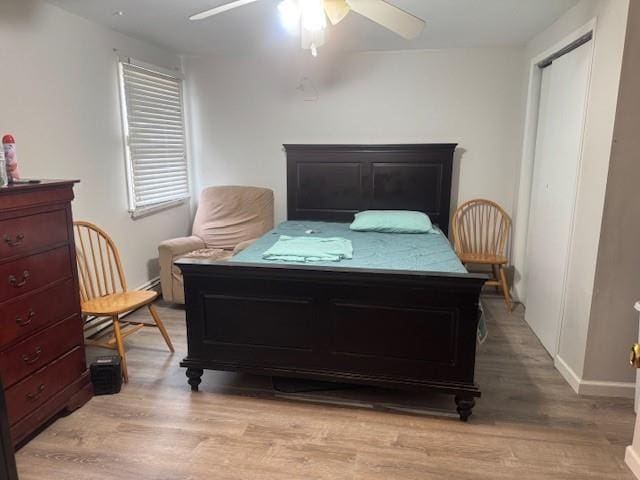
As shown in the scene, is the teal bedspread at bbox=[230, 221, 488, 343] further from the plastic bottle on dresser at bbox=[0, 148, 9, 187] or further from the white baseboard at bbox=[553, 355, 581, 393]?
the plastic bottle on dresser at bbox=[0, 148, 9, 187]

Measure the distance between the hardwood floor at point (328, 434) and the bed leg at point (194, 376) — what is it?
0.19 ft

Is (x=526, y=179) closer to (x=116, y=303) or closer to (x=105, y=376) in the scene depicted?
(x=116, y=303)

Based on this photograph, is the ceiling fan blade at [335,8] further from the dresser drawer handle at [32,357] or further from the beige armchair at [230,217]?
the beige armchair at [230,217]

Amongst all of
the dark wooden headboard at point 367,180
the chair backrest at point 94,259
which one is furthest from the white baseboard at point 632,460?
the chair backrest at point 94,259

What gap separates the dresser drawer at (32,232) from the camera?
6.26ft

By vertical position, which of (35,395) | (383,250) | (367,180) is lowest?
(35,395)

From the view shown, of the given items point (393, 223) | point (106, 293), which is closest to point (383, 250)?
point (393, 223)

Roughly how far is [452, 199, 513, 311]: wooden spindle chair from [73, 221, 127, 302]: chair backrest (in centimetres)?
285

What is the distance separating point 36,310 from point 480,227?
142 inches

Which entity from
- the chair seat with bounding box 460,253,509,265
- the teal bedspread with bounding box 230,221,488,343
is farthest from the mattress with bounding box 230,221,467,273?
the chair seat with bounding box 460,253,509,265

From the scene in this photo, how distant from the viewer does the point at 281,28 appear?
334 cm

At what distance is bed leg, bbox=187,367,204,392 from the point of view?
253cm

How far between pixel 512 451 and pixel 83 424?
6.85 feet

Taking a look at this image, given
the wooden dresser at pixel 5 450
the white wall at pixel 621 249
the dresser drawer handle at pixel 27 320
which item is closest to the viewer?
the wooden dresser at pixel 5 450
